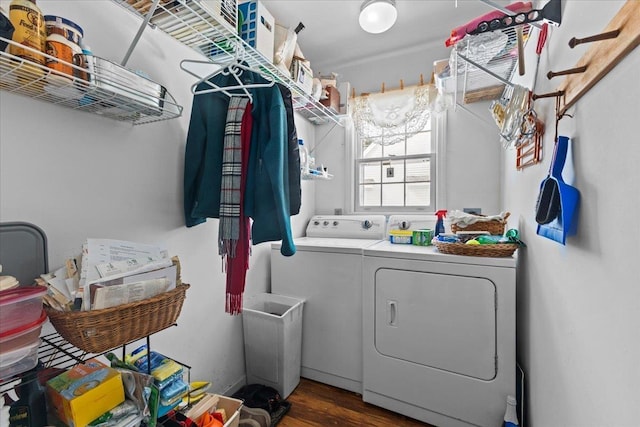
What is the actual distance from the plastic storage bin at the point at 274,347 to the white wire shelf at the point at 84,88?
1382 mm

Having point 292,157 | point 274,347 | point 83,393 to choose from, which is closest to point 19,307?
point 83,393

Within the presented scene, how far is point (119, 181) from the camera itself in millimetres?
1188

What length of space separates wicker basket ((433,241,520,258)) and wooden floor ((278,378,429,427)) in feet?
3.53

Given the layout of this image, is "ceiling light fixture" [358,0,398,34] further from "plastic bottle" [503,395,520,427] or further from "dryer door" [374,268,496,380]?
"plastic bottle" [503,395,520,427]

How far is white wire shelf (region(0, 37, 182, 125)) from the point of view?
74cm

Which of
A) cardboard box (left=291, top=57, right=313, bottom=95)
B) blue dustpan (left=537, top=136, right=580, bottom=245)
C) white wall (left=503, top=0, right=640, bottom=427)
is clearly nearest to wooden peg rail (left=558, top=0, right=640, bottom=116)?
white wall (left=503, top=0, right=640, bottom=427)

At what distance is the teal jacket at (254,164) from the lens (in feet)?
4.18

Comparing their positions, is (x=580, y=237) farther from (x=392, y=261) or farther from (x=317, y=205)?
(x=317, y=205)

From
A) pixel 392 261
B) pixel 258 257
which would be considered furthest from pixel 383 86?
pixel 258 257

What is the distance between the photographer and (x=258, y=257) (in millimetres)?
2088

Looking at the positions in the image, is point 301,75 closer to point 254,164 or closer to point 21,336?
point 254,164

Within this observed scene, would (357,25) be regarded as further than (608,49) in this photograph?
Yes

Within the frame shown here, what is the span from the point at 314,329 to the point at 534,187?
5.26 ft

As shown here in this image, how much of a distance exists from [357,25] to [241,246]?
1924 mm
